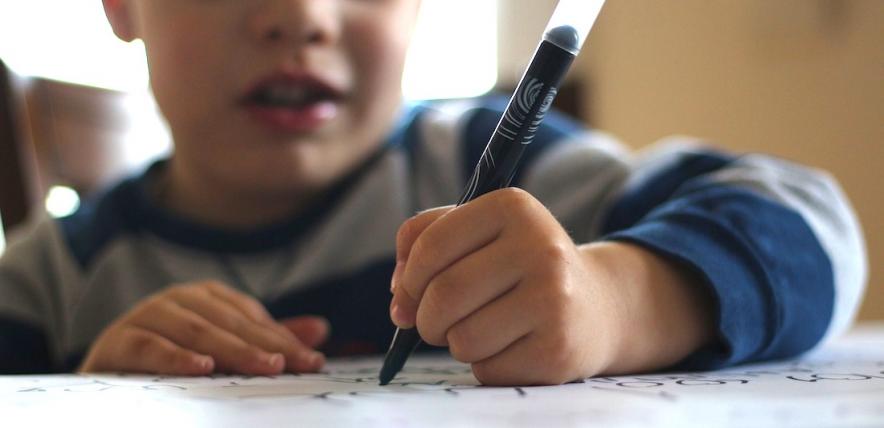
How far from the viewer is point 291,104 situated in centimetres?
53

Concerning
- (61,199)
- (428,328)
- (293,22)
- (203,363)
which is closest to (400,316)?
(428,328)

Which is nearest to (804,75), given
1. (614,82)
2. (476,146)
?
(614,82)

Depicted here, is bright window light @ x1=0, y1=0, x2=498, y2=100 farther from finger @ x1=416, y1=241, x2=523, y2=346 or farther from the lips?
finger @ x1=416, y1=241, x2=523, y2=346

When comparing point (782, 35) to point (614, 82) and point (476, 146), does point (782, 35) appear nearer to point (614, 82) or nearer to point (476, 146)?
point (614, 82)

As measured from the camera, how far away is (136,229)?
0.65 meters

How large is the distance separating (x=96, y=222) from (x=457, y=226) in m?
0.48

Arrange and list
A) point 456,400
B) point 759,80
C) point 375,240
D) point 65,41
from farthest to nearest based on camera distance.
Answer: point 65,41 → point 759,80 → point 375,240 → point 456,400

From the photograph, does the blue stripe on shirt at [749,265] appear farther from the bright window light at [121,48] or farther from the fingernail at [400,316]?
the bright window light at [121,48]

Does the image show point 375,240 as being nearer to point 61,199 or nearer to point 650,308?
point 650,308

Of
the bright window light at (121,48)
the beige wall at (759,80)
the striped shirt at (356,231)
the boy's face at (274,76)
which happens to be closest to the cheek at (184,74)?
the boy's face at (274,76)

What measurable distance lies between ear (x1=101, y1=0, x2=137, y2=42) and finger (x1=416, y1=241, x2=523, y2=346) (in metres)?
0.43

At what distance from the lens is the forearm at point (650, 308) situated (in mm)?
327

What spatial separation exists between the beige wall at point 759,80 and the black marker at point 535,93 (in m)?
0.74

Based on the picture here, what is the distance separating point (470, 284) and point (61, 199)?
29.1 inches
